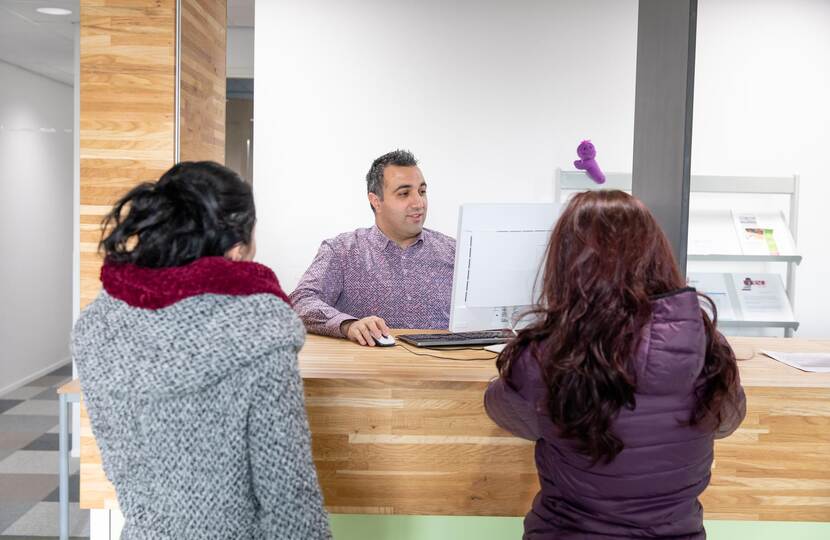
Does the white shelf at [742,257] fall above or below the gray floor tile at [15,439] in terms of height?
above

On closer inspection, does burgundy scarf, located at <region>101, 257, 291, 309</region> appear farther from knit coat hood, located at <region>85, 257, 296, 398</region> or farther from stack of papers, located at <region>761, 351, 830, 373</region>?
stack of papers, located at <region>761, 351, 830, 373</region>

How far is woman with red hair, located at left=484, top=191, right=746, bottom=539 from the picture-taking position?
1.29 meters

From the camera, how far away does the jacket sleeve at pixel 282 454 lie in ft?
3.96

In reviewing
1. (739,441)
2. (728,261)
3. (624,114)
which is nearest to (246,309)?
(739,441)

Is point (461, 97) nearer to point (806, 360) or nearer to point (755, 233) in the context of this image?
point (755, 233)

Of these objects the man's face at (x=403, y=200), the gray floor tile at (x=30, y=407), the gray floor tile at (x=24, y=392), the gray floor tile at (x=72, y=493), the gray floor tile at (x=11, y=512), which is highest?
the man's face at (x=403, y=200)

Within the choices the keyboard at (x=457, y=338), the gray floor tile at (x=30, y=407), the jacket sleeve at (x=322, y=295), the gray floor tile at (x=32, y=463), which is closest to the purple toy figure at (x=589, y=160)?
the keyboard at (x=457, y=338)

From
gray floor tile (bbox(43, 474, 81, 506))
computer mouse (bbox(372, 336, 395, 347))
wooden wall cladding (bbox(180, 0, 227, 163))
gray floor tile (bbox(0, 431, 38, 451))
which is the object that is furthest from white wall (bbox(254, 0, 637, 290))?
gray floor tile (bbox(0, 431, 38, 451))

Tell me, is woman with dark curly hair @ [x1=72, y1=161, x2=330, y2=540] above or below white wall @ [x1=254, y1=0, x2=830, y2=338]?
below

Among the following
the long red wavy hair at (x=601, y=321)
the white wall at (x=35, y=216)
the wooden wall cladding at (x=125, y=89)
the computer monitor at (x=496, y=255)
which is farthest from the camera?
the white wall at (x=35, y=216)

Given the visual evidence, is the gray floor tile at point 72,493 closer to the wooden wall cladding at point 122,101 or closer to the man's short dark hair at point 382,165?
the wooden wall cladding at point 122,101

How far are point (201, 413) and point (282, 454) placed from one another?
5.7 inches

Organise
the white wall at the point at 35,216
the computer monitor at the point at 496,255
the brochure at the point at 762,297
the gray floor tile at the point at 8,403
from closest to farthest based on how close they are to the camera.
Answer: the computer monitor at the point at 496,255 < the white wall at the point at 35,216 < the gray floor tile at the point at 8,403 < the brochure at the point at 762,297

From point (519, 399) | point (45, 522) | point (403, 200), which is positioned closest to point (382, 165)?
point (403, 200)
